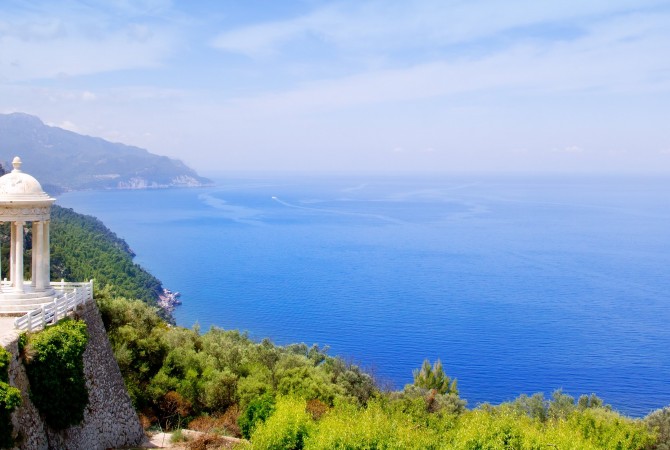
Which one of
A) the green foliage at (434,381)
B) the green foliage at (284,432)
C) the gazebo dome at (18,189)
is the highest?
the gazebo dome at (18,189)

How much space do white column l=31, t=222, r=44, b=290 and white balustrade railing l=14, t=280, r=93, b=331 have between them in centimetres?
58

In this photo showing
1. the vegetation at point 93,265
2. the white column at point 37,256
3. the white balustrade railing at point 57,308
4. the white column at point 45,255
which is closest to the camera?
the white balustrade railing at point 57,308

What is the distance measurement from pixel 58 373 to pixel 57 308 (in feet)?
5.87

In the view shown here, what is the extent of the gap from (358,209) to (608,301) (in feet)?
329

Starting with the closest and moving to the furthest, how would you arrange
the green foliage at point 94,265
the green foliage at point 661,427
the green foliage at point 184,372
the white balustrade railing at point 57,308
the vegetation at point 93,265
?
the white balustrade railing at point 57,308 < the green foliage at point 184,372 < the green foliage at point 661,427 < the vegetation at point 93,265 < the green foliage at point 94,265

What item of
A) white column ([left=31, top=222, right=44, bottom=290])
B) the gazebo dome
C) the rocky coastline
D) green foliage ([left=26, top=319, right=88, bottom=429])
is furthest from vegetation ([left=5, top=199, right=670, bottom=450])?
the rocky coastline

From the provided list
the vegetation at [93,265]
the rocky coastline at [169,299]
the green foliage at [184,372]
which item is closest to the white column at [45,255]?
the green foliage at [184,372]

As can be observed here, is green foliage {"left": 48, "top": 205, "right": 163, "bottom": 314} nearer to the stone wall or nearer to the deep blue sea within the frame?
the deep blue sea

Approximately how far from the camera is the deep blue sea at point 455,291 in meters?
54.2

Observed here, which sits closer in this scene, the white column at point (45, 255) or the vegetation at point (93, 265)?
the white column at point (45, 255)

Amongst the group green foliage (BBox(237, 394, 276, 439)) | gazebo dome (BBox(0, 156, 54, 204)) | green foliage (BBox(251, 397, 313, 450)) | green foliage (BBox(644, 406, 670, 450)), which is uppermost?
gazebo dome (BBox(0, 156, 54, 204))

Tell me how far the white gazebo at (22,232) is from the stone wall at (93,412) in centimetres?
125

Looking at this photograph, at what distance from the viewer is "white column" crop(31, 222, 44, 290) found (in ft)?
50.5

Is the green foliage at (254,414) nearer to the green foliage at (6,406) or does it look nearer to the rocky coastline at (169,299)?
the green foliage at (6,406)
